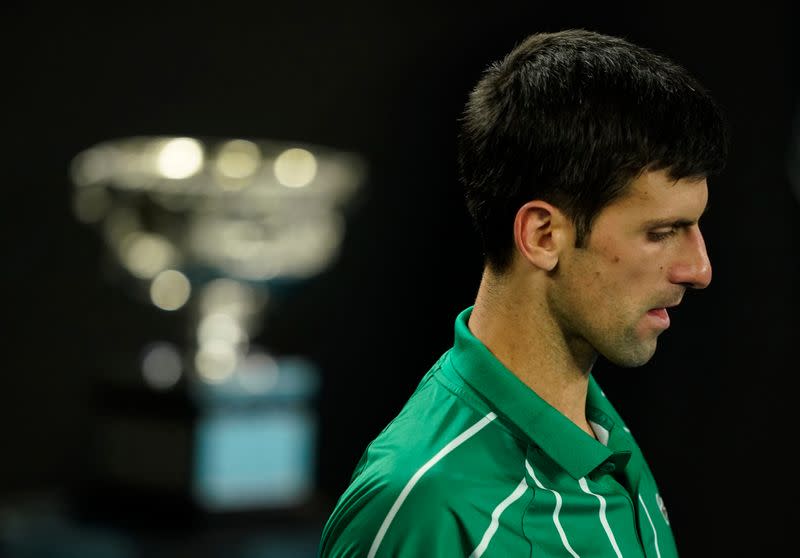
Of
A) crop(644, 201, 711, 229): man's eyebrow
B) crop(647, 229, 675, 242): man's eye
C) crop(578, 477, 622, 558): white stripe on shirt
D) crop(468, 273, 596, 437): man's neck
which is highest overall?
crop(644, 201, 711, 229): man's eyebrow

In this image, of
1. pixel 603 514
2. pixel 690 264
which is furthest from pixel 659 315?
pixel 603 514

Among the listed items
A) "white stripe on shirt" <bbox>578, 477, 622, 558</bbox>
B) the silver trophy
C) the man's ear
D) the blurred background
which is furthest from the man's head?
the silver trophy

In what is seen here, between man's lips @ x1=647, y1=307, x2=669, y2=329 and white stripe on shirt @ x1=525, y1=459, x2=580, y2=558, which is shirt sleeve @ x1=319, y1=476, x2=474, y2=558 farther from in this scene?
man's lips @ x1=647, y1=307, x2=669, y2=329

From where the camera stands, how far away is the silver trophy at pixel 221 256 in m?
2.53

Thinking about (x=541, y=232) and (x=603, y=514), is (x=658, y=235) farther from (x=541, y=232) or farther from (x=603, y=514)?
(x=603, y=514)

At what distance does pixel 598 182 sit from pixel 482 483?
0.79ft

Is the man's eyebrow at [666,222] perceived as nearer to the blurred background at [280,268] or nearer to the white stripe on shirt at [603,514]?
the white stripe on shirt at [603,514]

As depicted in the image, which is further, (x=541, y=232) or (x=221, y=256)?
(x=221, y=256)

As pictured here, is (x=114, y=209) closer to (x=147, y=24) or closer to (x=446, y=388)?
(x=147, y=24)

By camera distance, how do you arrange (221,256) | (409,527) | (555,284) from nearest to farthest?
(409,527)
(555,284)
(221,256)

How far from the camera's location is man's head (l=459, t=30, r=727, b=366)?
0.91 meters

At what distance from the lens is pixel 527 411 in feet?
3.05

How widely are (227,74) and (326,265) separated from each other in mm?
514

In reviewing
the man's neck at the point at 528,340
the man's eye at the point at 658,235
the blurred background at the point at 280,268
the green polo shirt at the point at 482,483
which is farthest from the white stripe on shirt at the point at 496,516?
the blurred background at the point at 280,268
